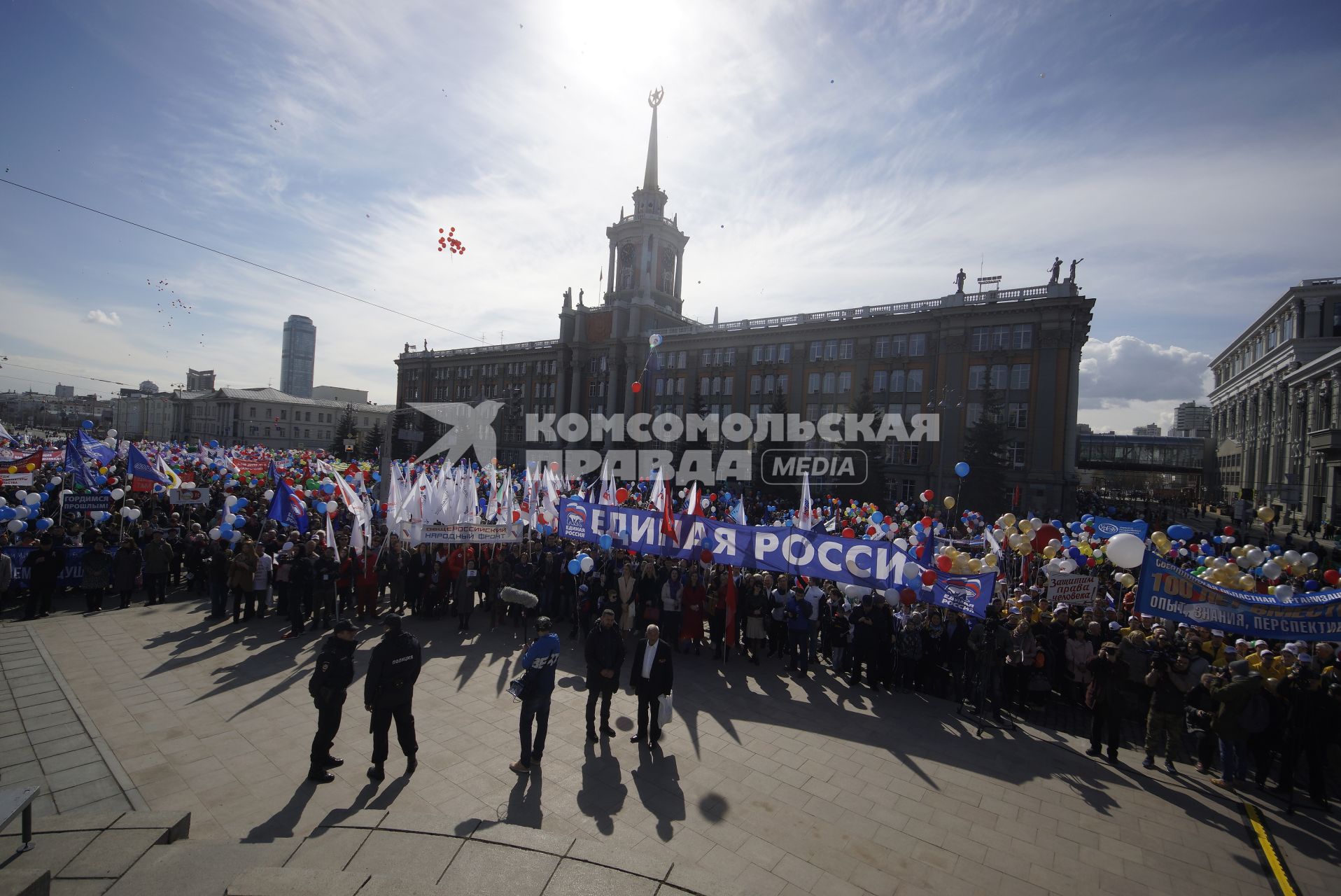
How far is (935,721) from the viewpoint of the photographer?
28.5ft

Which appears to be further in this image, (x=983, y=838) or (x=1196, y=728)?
(x=1196, y=728)

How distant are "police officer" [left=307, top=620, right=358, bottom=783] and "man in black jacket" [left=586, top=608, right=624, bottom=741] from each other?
2576 millimetres

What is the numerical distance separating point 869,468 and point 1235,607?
32.8m

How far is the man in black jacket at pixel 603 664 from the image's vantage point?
730 centimetres

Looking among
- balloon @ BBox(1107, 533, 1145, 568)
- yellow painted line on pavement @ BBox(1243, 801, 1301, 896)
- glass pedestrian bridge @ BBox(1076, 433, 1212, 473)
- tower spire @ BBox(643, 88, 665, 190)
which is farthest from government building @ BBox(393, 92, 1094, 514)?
glass pedestrian bridge @ BBox(1076, 433, 1212, 473)

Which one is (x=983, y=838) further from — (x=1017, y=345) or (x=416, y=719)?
(x=1017, y=345)

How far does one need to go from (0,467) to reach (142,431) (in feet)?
420

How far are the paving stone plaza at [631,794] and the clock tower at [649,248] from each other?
206 feet

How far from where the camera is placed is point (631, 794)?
621cm

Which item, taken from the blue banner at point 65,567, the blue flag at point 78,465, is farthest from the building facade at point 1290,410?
the blue flag at point 78,465

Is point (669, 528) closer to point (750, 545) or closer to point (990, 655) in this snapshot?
point (750, 545)

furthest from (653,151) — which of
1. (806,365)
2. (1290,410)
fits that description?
(1290,410)

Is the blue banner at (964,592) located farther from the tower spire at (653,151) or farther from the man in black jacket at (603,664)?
the tower spire at (653,151)

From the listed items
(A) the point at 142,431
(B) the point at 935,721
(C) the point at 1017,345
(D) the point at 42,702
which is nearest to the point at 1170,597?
(B) the point at 935,721
